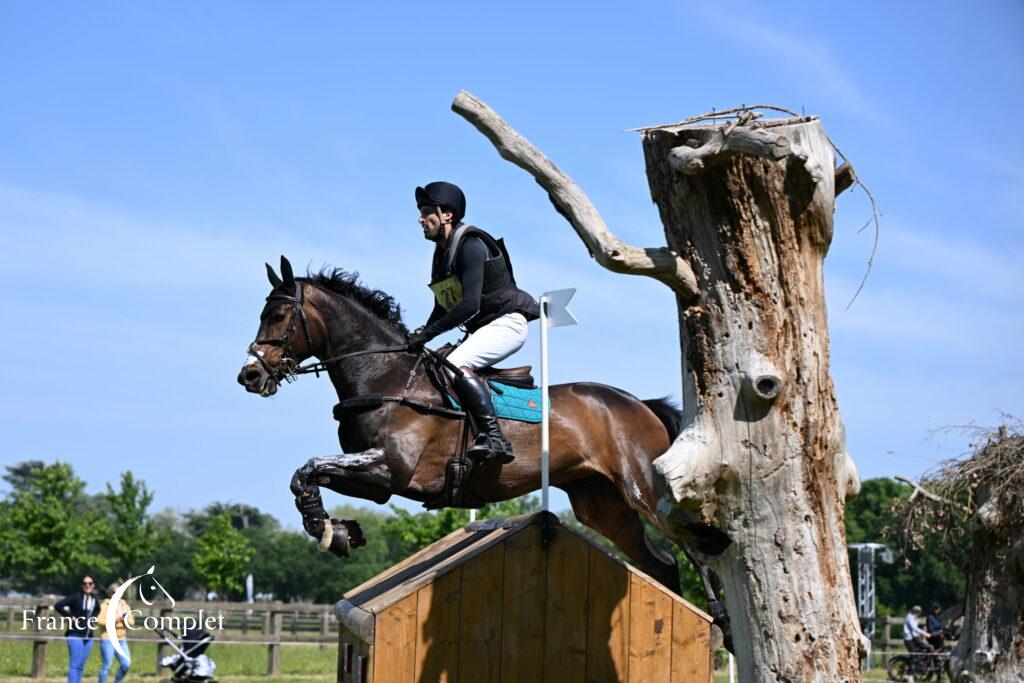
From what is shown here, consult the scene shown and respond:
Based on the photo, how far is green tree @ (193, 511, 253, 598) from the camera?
28922 millimetres

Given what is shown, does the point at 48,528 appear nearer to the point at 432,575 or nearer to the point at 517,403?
the point at 517,403

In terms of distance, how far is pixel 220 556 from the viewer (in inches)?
1139

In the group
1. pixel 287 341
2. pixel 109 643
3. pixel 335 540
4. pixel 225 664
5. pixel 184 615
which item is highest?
pixel 287 341

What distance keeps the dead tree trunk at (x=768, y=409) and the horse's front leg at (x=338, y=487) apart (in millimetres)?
2569

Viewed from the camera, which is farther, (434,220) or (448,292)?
(448,292)

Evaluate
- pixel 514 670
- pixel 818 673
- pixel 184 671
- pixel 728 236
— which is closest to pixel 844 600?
pixel 818 673

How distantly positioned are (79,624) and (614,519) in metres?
7.66

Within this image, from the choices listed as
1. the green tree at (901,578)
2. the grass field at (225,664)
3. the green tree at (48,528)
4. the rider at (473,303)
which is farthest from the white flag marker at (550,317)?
the green tree at (901,578)

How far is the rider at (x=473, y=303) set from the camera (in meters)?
7.07

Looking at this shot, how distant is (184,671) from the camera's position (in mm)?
11320

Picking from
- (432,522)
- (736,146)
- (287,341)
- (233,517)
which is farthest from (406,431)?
(233,517)

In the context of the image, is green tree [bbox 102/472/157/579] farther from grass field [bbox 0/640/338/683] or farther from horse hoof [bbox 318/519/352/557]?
horse hoof [bbox 318/519/352/557]

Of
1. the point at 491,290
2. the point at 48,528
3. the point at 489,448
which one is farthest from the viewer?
the point at 48,528

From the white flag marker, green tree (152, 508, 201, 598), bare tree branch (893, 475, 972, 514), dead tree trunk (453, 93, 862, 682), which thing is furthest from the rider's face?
green tree (152, 508, 201, 598)
